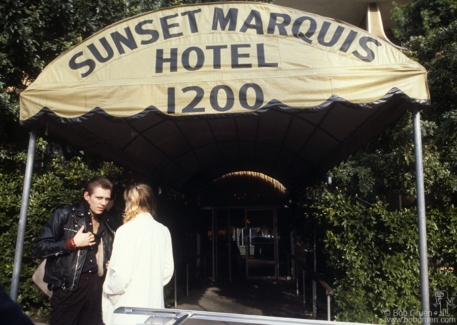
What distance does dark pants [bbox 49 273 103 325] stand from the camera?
371 centimetres

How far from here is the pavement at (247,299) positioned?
26.9 ft

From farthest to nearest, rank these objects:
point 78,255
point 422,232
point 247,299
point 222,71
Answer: point 247,299 < point 222,71 < point 422,232 < point 78,255

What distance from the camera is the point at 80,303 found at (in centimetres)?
378

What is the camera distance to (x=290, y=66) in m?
4.09

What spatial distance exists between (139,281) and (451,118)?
5.14m

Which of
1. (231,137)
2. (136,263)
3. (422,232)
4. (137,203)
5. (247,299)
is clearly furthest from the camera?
(247,299)

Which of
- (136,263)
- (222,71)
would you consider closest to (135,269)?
(136,263)

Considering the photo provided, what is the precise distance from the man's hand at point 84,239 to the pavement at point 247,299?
12.6 ft

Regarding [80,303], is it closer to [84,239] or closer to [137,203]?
[84,239]

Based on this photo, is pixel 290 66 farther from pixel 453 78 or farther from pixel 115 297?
pixel 453 78

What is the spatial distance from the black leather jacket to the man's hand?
0.35 ft

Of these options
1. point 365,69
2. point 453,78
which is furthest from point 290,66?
point 453,78

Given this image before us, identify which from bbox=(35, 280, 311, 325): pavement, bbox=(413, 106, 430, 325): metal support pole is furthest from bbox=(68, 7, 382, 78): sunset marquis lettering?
bbox=(35, 280, 311, 325): pavement

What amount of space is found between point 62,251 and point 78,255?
5.8 inches
